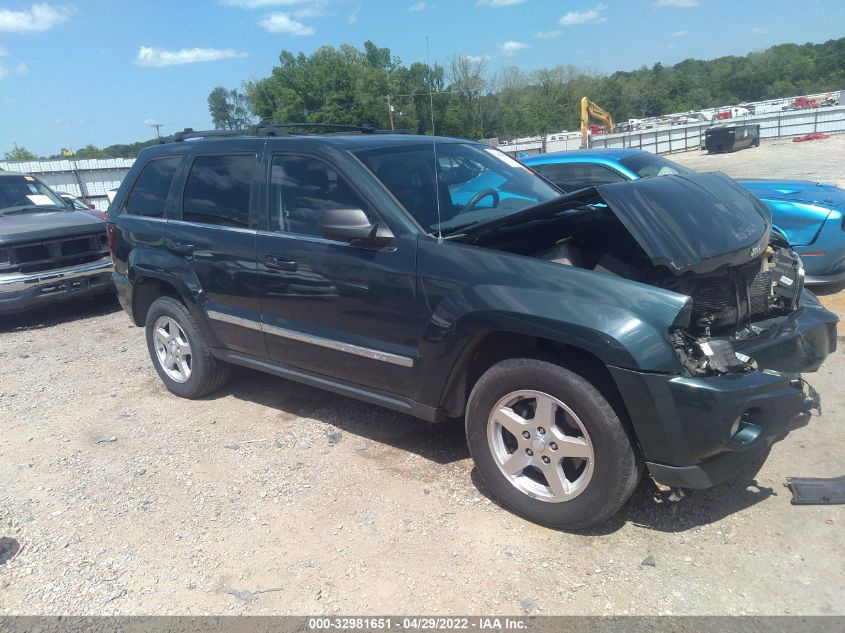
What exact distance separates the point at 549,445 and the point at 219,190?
9.55 ft

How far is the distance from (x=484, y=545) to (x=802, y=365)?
181 cm

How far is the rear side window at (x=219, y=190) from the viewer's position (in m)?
4.30

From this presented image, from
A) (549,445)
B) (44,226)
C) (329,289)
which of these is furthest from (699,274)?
(44,226)

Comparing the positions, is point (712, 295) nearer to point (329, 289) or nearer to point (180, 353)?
point (329, 289)

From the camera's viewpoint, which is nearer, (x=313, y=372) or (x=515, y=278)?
(x=515, y=278)

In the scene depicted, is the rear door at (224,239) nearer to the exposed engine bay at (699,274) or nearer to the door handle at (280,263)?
the door handle at (280,263)

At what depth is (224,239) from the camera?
4.34 metres

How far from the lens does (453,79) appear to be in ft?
21.0

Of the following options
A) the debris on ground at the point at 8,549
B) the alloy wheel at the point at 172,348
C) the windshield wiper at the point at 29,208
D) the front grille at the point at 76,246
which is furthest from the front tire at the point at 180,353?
the windshield wiper at the point at 29,208

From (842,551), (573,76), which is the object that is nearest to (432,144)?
(842,551)

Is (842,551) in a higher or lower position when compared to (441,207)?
lower

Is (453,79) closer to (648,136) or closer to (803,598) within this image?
(803,598)

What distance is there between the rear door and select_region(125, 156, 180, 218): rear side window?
24 centimetres

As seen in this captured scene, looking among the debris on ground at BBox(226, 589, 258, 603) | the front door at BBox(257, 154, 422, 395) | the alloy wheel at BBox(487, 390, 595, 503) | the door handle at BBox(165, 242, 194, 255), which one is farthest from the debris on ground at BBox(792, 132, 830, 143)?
the debris on ground at BBox(226, 589, 258, 603)
